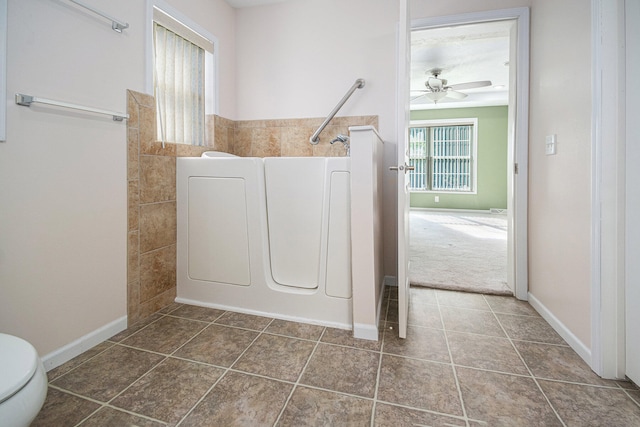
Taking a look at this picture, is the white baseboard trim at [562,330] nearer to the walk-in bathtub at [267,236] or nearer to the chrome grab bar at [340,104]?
the walk-in bathtub at [267,236]

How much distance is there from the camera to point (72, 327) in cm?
141

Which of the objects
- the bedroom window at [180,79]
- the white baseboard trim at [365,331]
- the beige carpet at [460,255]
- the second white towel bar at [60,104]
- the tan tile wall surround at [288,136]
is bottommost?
the white baseboard trim at [365,331]

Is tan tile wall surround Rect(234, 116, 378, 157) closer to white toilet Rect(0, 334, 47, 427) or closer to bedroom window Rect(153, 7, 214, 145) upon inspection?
bedroom window Rect(153, 7, 214, 145)

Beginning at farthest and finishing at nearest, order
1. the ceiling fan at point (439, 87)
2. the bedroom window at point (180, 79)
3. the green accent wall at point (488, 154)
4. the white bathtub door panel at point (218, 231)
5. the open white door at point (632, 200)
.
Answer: the green accent wall at point (488, 154) → the ceiling fan at point (439, 87) → the bedroom window at point (180, 79) → the white bathtub door panel at point (218, 231) → the open white door at point (632, 200)

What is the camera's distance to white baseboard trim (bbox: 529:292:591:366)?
1364 millimetres

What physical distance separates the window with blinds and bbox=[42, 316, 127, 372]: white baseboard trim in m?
6.32

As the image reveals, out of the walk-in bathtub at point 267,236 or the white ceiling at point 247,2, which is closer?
the walk-in bathtub at point 267,236

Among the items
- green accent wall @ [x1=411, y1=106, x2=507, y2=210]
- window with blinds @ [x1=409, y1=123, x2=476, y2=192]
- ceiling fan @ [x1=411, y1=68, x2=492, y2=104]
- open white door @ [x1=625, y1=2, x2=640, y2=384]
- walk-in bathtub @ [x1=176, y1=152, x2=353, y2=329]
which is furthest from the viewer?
window with blinds @ [x1=409, y1=123, x2=476, y2=192]


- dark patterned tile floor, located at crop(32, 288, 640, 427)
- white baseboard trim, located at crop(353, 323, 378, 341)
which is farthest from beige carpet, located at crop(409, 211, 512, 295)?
white baseboard trim, located at crop(353, 323, 378, 341)

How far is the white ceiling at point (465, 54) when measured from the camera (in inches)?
88.7

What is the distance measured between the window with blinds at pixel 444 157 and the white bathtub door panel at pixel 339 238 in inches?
223

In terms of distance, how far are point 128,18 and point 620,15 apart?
7.62ft

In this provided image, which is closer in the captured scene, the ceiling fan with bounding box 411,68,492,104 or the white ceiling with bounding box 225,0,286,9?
the white ceiling with bounding box 225,0,286,9

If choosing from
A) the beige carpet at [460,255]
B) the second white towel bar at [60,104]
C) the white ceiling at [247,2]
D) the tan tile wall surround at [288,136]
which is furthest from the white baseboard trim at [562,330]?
the white ceiling at [247,2]
